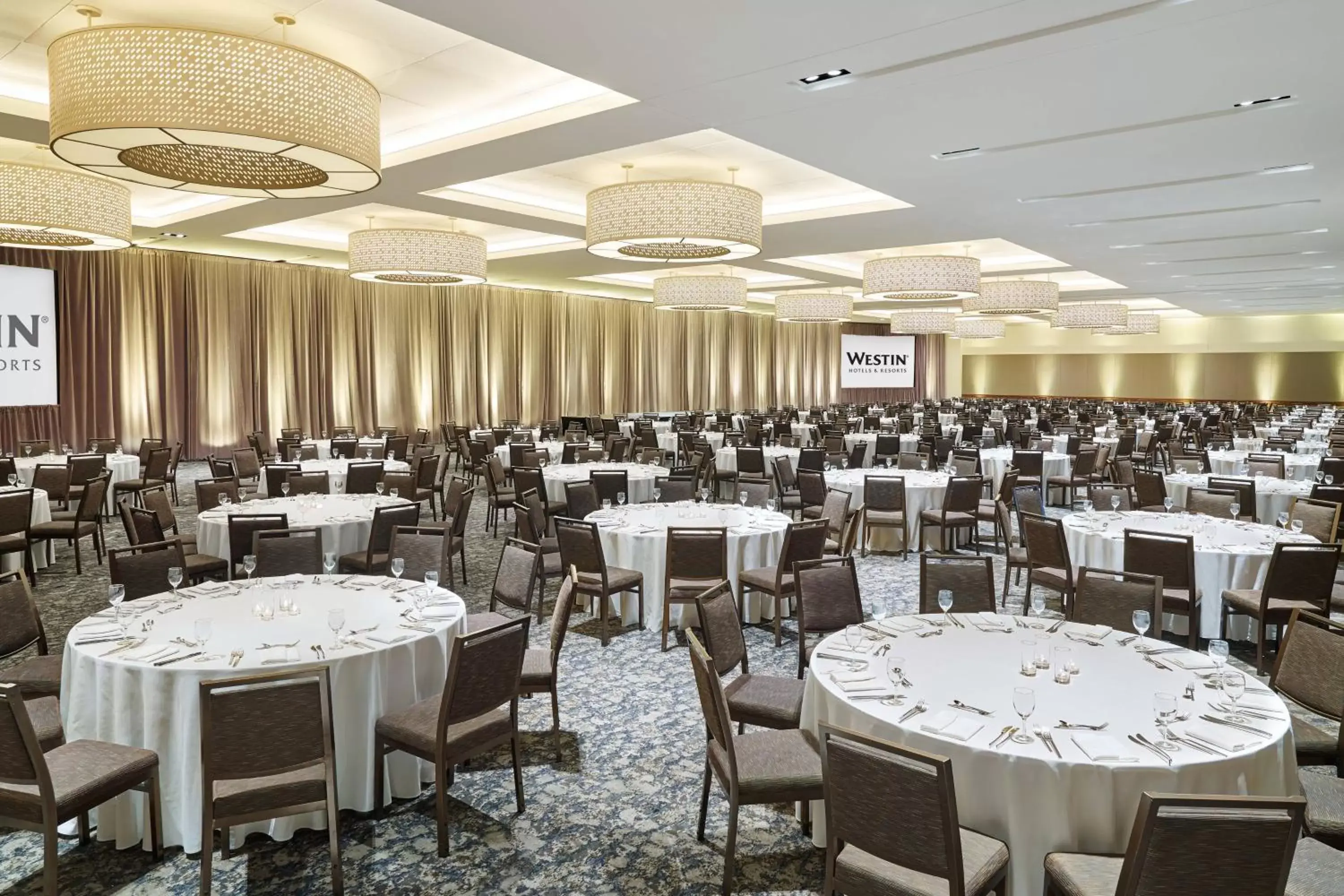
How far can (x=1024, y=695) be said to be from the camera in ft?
10.4

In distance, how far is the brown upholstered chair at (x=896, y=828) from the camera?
247 cm

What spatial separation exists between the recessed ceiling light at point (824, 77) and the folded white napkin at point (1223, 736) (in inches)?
161

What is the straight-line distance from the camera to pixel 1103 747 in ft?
9.49

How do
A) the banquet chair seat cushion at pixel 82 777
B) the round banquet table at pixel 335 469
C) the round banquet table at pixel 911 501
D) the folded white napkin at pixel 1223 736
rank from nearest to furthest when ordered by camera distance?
the folded white napkin at pixel 1223 736 → the banquet chair seat cushion at pixel 82 777 → the round banquet table at pixel 911 501 → the round banquet table at pixel 335 469

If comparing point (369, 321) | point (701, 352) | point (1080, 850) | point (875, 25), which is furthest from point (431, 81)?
point (701, 352)

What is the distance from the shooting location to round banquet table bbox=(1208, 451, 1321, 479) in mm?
11961

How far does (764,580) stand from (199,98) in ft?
14.9

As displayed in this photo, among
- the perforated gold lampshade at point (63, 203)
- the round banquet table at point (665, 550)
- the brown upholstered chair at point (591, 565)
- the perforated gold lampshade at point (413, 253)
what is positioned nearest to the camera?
the brown upholstered chair at point (591, 565)

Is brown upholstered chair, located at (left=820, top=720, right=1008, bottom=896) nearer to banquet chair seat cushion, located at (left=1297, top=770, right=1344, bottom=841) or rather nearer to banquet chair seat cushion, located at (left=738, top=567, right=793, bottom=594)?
banquet chair seat cushion, located at (left=1297, top=770, right=1344, bottom=841)

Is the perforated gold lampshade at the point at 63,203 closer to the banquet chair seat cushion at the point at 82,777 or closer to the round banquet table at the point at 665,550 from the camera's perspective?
the round banquet table at the point at 665,550

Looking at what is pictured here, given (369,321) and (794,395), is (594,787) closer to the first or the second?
(369,321)

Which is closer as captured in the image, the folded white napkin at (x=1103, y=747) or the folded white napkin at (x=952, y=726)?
the folded white napkin at (x=1103, y=747)

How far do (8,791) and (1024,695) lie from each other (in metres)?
3.62

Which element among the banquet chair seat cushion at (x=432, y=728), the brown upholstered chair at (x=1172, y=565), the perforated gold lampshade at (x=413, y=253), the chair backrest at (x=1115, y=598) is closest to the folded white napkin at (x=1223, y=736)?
the chair backrest at (x=1115, y=598)
